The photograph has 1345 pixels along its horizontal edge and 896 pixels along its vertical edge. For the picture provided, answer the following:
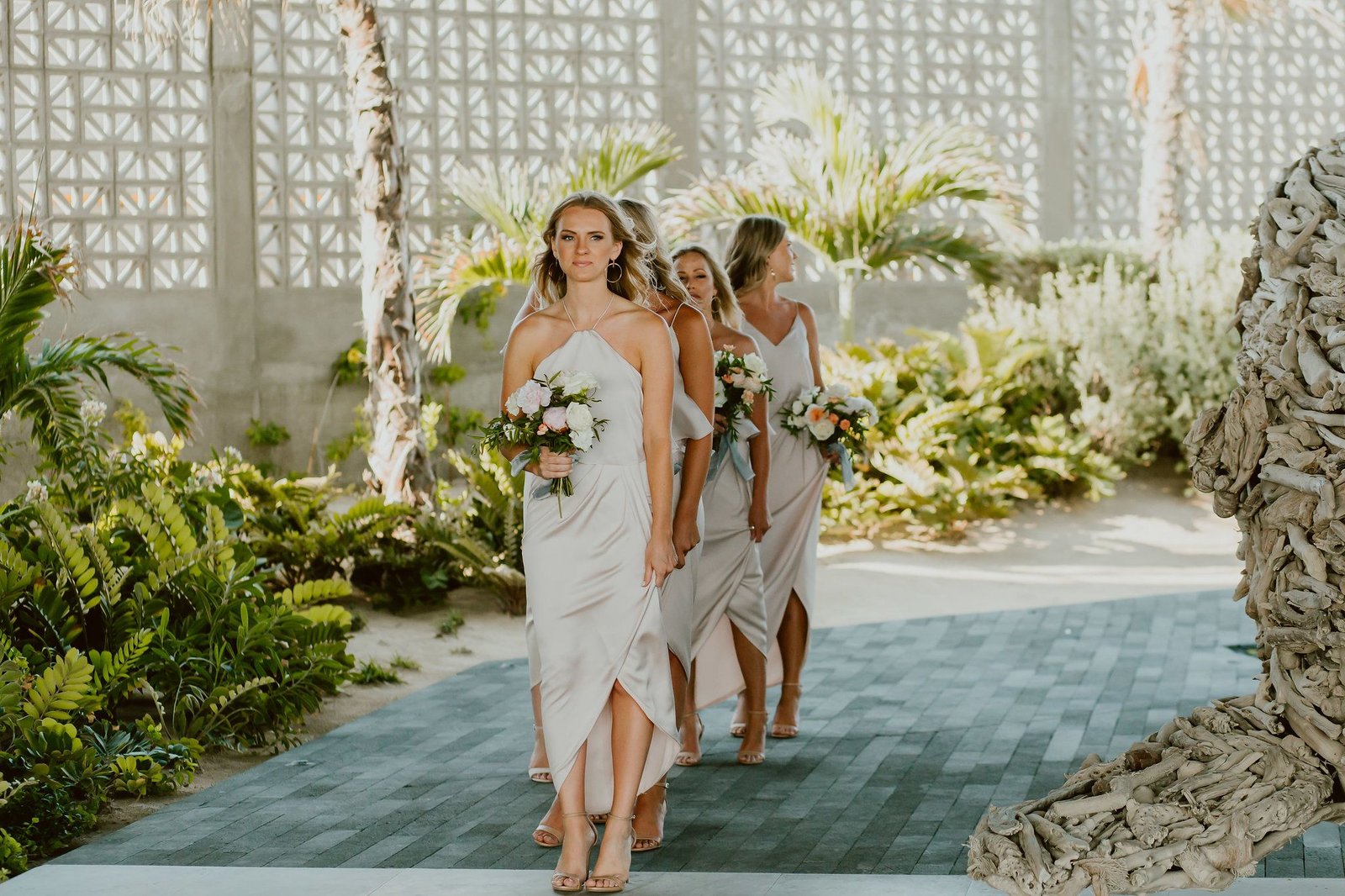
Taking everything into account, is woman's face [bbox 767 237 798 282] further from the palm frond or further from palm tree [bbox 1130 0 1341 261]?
palm tree [bbox 1130 0 1341 261]

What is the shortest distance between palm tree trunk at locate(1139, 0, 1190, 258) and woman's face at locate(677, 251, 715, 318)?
31.7 ft

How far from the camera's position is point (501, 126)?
1400 cm

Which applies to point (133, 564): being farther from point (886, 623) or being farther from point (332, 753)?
point (886, 623)

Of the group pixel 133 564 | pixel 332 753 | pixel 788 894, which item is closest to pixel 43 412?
pixel 133 564

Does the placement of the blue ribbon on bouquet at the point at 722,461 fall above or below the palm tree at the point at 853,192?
below

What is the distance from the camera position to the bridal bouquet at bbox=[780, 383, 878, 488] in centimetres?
649

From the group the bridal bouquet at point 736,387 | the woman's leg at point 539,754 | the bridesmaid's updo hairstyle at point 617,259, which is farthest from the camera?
the bridal bouquet at point 736,387

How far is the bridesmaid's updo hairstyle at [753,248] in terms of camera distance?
21.3 feet

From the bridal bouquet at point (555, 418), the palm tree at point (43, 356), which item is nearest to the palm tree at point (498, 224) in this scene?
the palm tree at point (43, 356)

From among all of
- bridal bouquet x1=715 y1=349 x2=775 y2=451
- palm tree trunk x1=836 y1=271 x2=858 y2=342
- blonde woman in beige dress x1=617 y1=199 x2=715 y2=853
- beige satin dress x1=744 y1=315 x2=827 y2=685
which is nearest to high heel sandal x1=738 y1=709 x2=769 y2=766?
beige satin dress x1=744 y1=315 x2=827 y2=685

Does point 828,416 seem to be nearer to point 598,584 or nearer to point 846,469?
point 846,469

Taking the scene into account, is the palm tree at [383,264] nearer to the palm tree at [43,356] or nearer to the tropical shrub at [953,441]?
the palm tree at [43,356]

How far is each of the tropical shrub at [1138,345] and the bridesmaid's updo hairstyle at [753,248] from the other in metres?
7.27

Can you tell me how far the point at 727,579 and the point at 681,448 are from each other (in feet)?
2.81
